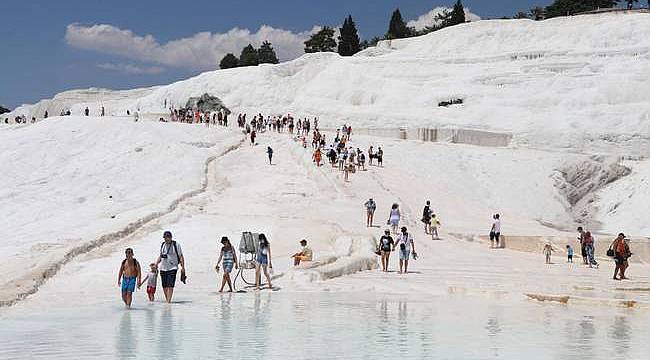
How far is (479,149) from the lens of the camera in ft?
116

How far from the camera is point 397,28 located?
80.0 metres

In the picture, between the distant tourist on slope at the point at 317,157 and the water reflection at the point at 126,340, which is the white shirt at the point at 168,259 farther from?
the distant tourist on slope at the point at 317,157

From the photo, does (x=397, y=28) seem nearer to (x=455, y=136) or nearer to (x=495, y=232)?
(x=455, y=136)

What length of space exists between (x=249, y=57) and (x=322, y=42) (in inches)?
264

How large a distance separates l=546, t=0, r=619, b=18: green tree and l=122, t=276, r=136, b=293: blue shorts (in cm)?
6579

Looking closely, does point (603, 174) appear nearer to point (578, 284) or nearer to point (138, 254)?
point (578, 284)

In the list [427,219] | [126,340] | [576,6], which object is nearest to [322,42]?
[576,6]

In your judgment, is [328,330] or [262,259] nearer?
[328,330]

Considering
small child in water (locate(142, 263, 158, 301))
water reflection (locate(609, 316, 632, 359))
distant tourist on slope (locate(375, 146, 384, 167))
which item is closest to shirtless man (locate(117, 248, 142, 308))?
small child in water (locate(142, 263, 158, 301))

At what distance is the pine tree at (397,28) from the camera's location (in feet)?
261

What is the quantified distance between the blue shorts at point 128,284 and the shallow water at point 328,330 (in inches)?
11.8

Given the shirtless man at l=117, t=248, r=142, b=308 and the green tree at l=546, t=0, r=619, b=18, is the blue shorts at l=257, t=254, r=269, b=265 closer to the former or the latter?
the shirtless man at l=117, t=248, r=142, b=308

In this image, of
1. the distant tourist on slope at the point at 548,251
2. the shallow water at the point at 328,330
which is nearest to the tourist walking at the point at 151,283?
the shallow water at the point at 328,330

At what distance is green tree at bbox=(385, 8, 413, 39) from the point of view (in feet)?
261
